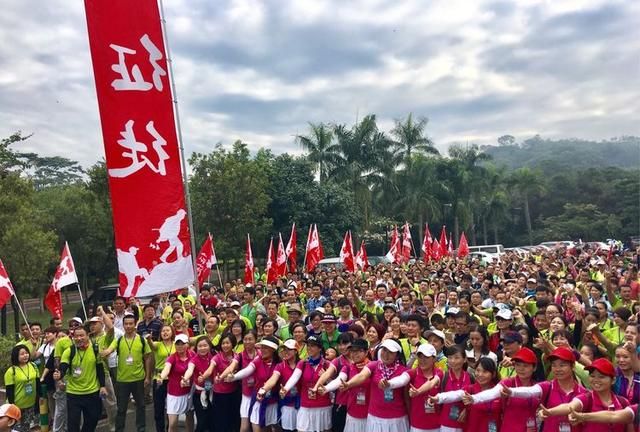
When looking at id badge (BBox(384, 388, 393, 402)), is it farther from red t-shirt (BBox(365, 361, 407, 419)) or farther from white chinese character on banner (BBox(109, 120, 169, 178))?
white chinese character on banner (BBox(109, 120, 169, 178))

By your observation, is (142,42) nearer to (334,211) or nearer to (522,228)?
(334,211)

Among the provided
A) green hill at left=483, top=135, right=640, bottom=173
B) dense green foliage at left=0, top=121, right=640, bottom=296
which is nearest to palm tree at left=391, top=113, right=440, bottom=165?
dense green foliage at left=0, top=121, right=640, bottom=296

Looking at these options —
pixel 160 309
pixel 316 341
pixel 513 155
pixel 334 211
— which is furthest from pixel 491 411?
pixel 513 155

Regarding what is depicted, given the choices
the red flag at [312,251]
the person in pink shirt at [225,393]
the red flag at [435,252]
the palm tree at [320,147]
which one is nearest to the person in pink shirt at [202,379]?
the person in pink shirt at [225,393]

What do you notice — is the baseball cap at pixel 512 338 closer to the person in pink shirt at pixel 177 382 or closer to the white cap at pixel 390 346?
the white cap at pixel 390 346

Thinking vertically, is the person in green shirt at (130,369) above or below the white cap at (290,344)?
below

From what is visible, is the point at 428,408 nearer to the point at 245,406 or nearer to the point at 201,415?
the point at 245,406

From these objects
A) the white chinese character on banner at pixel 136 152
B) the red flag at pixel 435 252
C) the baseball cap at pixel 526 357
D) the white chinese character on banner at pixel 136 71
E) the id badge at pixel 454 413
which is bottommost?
the red flag at pixel 435 252

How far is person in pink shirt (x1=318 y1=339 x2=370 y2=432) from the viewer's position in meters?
5.43

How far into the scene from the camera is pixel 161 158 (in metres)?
7.39

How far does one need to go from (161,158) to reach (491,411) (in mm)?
5221

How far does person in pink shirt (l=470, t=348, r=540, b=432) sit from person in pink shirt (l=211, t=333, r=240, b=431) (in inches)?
127

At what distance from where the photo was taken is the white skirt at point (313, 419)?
18.8 feet

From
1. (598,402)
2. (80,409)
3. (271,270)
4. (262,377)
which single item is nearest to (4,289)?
(80,409)
